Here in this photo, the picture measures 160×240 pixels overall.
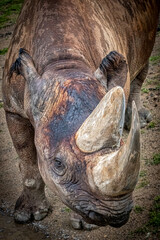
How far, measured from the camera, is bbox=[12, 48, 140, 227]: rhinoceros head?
9.29 ft

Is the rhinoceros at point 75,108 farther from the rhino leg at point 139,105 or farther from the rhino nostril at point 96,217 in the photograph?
the rhino leg at point 139,105

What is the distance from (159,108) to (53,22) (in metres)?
3.55

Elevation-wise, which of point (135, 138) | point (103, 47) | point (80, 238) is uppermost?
point (135, 138)

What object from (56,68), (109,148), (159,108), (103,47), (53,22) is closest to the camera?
(109,148)

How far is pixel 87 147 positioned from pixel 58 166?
0.43 m

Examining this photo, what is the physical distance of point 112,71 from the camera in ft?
12.3

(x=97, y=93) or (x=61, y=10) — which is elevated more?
(x=61, y=10)

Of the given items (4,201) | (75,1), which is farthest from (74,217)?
(75,1)

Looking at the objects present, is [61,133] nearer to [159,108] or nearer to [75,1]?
[75,1]

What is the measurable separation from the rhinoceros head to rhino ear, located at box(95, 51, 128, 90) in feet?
0.44

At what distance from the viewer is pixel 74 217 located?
4723 millimetres

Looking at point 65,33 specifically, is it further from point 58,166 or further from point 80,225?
point 80,225

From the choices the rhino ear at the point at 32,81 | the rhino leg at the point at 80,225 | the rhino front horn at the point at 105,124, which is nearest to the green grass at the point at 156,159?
the rhino leg at the point at 80,225

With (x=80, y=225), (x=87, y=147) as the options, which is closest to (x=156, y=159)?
(x=80, y=225)
